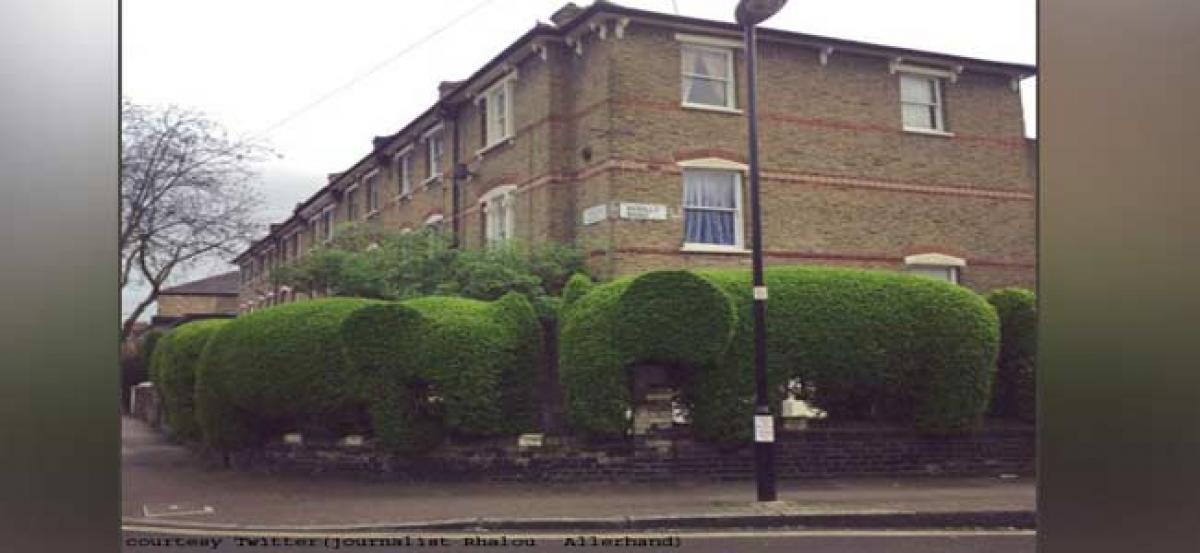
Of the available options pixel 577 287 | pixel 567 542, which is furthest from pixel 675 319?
pixel 567 542

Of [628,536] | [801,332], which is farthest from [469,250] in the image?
[801,332]

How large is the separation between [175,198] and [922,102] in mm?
2397

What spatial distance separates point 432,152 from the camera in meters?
2.97

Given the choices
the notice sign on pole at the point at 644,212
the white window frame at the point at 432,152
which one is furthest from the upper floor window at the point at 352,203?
the notice sign on pole at the point at 644,212

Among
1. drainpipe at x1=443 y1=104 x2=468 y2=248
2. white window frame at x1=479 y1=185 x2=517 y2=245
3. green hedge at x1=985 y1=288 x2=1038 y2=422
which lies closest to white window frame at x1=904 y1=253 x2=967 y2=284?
green hedge at x1=985 y1=288 x2=1038 y2=422

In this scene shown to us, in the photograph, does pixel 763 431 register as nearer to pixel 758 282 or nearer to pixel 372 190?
pixel 758 282

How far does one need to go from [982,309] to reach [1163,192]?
1504mm

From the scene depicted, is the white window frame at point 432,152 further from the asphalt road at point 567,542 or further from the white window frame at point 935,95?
the white window frame at point 935,95

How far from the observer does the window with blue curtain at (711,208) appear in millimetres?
3377

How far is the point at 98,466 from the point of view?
177cm

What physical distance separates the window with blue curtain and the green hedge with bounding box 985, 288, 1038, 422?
1.00 metres

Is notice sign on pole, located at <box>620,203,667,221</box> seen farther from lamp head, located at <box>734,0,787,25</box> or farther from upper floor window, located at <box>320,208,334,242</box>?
upper floor window, located at <box>320,208,334,242</box>

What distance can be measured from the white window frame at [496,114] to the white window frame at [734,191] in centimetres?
67

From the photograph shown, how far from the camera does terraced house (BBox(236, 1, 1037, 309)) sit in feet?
9.08
